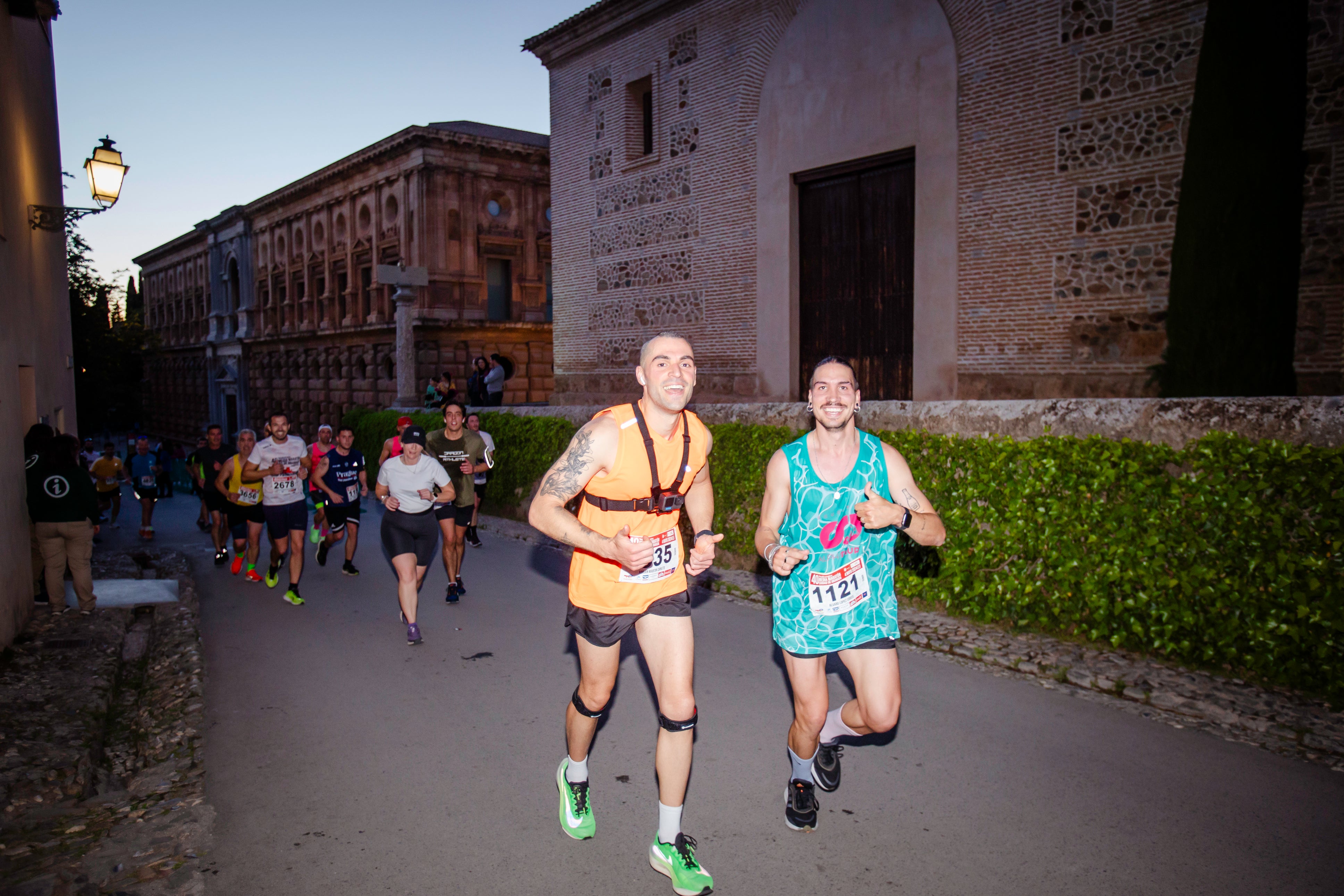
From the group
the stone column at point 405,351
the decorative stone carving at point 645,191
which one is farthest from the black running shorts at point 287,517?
the stone column at point 405,351

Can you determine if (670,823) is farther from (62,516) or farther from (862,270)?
(862,270)

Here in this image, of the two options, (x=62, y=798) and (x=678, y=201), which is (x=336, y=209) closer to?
(x=678, y=201)

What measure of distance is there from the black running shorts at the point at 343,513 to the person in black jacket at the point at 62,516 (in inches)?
111

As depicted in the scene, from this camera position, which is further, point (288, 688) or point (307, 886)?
point (288, 688)

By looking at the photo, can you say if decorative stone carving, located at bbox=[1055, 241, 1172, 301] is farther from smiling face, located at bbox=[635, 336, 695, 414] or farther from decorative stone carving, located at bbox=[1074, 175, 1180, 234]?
smiling face, located at bbox=[635, 336, 695, 414]

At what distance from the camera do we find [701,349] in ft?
62.2

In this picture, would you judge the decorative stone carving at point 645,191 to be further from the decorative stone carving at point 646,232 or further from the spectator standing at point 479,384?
the spectator standing at point 479,384

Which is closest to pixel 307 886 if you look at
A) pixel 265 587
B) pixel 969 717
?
pixel 969 717

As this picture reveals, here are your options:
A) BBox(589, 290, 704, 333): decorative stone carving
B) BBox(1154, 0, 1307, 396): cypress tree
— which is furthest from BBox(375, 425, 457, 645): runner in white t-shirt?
BBox(589, 290, 704, 333): decorative stone carving

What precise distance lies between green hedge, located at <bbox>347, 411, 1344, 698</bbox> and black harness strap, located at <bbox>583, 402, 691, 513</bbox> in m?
3.95

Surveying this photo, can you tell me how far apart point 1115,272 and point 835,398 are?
423 inches

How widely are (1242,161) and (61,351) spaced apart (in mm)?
16566

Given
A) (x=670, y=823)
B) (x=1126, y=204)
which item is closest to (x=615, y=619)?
(x=670, y=823)

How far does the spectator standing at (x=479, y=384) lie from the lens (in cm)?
2417
